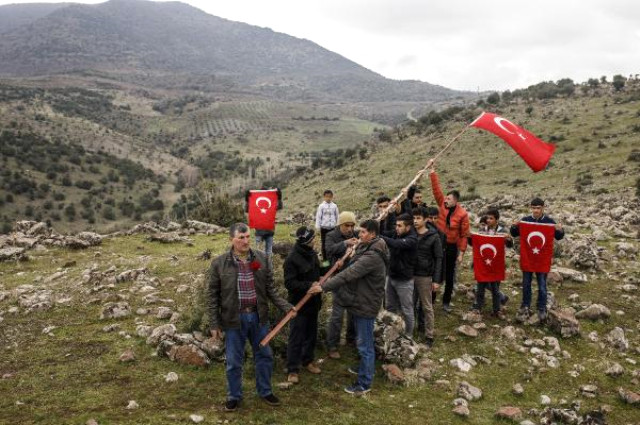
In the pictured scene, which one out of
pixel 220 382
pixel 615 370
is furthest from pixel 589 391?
pixel 220 382

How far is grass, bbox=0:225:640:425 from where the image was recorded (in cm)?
543

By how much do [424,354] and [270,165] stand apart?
85888 mm

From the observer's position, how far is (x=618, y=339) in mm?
7566

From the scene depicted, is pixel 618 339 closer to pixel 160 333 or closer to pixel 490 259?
pixel 490 259

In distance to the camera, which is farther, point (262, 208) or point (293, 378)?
point (262, 208)

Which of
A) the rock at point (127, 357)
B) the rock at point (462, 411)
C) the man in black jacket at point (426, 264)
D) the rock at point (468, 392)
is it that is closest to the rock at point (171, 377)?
the rock at point (127, 357)

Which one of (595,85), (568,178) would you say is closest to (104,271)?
(568,178)

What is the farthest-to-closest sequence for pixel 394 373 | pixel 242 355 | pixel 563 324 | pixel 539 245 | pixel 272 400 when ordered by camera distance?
pixel 539 245 → pixel 563 324 → pixel 394 373 → pixel 272 400 → pixel 242 355

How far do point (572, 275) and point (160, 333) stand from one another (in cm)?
872

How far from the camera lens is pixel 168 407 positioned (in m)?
5.48

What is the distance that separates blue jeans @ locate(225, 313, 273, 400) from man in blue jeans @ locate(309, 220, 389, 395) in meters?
0.82

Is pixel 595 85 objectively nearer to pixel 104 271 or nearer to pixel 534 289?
pixel 534 289

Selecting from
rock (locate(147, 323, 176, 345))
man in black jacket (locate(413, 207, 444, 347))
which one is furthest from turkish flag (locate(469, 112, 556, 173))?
rock (locate(147, 323, 176, 345))

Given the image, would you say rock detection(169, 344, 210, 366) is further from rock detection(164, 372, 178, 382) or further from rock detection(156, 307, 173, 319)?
rock detection(156, 307, 173, 319)
